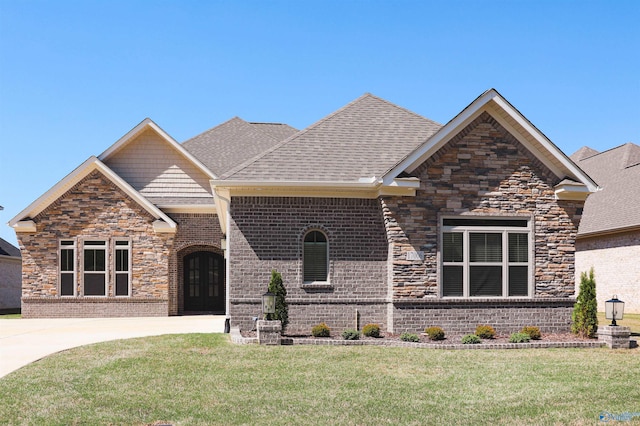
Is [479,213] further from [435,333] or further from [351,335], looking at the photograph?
[351,335]

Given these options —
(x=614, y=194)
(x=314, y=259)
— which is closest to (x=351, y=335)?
(x=314, y=259)

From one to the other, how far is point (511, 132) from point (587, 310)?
470 centimetres

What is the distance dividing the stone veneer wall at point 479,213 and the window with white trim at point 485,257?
24 centimetres

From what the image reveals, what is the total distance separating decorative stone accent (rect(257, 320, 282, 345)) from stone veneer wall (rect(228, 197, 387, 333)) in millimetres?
2008

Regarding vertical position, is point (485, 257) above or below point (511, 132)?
below

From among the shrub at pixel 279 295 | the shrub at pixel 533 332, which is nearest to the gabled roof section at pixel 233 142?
the shrub at pixel 279 295

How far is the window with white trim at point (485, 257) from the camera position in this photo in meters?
16.5

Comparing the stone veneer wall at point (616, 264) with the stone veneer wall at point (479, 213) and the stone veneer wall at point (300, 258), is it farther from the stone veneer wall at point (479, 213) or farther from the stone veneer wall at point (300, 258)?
the stone veneer wall at point (300, 258)

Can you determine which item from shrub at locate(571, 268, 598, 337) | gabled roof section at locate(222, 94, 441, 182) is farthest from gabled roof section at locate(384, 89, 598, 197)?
shrub at locate(571, 268, 598, 337)

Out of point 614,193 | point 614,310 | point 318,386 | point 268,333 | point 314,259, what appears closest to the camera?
point 318,386

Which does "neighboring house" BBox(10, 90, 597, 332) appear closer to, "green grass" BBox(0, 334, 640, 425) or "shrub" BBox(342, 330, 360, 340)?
"shrub" BBox(342, 330, 360, 340)

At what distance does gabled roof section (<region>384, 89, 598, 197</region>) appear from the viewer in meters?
16.0

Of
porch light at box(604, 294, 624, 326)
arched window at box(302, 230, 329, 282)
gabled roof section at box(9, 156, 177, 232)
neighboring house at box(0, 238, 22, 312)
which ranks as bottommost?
neighboring house at box(0, 238, 22, 312)
